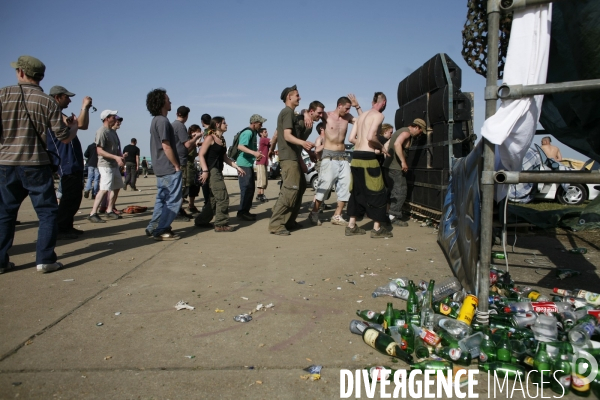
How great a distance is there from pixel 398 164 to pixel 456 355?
232 inches

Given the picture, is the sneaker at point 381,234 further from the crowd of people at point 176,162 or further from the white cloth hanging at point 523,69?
the white cloth hanging at point 523,69

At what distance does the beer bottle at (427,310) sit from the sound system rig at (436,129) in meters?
3.46

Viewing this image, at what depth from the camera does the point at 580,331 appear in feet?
9.30

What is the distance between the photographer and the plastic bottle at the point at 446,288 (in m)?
3.91

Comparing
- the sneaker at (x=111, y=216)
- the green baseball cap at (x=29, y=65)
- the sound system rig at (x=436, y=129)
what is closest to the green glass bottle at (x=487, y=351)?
the sound system rig at (x=436, y=129)

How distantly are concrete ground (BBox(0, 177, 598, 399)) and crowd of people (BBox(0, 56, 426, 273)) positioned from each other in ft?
1.80

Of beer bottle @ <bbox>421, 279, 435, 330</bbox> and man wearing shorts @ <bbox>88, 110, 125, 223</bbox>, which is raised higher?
man wearing shorts @ <bbox>88, 110, 125, 223</bbox>

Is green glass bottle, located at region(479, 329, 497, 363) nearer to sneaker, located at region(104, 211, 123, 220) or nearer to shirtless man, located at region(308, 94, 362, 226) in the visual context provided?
shirtless man, located at region(308, 94, 362, 226)

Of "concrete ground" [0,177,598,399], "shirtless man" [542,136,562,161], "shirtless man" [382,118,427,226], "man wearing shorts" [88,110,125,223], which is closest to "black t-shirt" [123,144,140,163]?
"man wearing shorts" [88,110,125,223]

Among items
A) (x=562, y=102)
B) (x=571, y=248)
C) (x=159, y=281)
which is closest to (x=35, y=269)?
(x=159, y=281)

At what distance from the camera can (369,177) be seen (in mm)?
6758

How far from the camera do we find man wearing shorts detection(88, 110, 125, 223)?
837 centimetres

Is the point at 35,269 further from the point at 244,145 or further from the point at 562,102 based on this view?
the point at 562,102

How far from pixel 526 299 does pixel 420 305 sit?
0.81 metres
